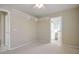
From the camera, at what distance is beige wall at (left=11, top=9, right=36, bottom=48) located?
2.18 meters

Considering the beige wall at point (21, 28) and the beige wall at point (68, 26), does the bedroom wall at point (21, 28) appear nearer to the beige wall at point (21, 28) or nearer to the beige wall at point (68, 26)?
the beige wall at point (21, 28)

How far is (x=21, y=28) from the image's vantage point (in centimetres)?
226

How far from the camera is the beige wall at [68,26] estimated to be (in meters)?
2.19

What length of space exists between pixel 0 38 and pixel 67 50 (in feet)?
5.12

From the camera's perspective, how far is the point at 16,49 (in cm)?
214

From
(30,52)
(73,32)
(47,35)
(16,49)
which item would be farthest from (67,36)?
(16,49)

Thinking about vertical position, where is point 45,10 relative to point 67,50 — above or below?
above

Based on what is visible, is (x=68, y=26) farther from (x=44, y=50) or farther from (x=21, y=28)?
(x=21, y=28)

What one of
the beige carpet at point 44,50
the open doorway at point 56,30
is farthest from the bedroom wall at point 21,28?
the open doorway at point 56,30

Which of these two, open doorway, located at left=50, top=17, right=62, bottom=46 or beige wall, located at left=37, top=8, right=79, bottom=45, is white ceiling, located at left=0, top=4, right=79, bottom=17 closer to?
beige wall, located at left=37, top=8, right=79, bottom=45

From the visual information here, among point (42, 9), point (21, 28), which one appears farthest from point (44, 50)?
point (42, 9)

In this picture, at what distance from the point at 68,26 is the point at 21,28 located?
1.13 metres

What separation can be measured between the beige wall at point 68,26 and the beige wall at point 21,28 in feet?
0.62
